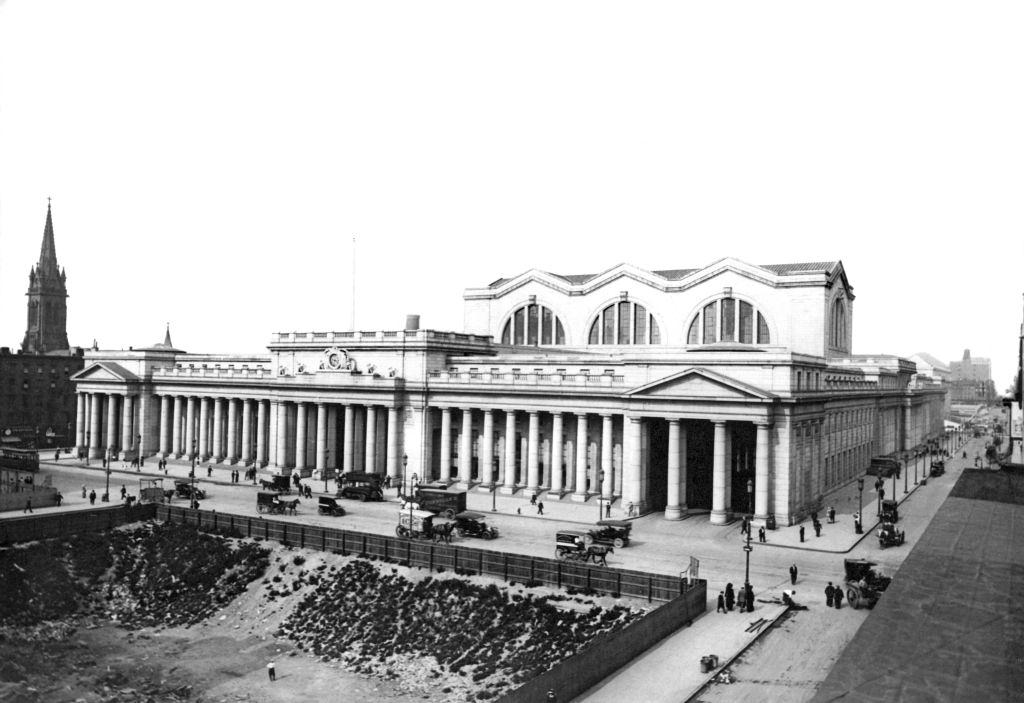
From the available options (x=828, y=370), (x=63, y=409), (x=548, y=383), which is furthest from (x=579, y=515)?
(x=63, y=409)

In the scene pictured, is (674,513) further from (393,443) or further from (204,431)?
(204,431)

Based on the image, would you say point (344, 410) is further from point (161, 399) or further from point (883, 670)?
point (883, 670)

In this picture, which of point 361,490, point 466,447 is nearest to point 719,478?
point 466,447

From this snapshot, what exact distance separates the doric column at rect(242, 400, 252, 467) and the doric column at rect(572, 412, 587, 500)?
39373mm

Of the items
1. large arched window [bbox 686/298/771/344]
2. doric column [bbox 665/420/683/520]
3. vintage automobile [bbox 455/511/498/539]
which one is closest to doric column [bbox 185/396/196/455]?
vintage automobile [bbox 455/511/498/539]

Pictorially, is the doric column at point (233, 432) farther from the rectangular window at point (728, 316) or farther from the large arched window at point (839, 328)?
the large arched window at point (839, 328)

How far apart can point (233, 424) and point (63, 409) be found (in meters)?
58.5

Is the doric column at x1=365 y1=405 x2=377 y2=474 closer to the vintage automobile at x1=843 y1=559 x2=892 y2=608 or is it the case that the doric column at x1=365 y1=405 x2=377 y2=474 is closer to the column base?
the column base

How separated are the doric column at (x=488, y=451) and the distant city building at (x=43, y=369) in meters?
72.0

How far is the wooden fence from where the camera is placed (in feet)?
128

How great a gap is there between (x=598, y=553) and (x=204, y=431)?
→ 63.0 m

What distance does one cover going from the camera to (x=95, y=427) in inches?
3949

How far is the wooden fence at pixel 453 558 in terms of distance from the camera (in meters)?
39.1

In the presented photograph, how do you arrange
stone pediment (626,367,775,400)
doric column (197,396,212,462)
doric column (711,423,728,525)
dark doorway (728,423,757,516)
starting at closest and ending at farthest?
stone pediment (626,367,775,400)
doric column (711,423,728,525)
dark doorway (728,423,757,516)
doric column (197,396,212,462)
